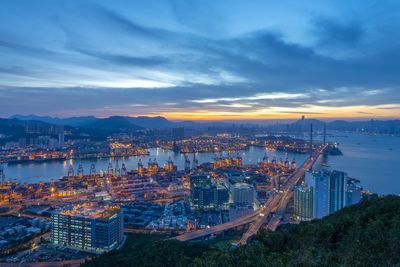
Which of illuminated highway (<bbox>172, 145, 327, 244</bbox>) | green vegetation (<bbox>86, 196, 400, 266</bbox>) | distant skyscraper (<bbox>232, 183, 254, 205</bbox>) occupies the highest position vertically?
green vegetation (<bbox>86, 196, 400, 266</bbox>)

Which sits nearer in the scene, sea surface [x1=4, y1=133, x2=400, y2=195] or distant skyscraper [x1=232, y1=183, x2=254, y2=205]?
distant skyscraper [x1=232, y1=183, x2=254, y2=205]

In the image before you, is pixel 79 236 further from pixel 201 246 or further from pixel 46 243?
pixel 201 246

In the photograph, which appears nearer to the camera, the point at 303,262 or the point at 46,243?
the point at 303,262

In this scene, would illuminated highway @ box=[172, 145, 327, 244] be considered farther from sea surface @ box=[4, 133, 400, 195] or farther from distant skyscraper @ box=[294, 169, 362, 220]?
sea surface @ box=[4, 133, 400, 195]

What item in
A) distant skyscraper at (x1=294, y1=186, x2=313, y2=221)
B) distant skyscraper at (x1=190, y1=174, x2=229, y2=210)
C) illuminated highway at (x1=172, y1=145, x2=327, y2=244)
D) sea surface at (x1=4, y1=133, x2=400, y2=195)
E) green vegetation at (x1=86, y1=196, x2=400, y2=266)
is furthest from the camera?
sea surface at (x1=4, y1=133, x2=400, y2=195)

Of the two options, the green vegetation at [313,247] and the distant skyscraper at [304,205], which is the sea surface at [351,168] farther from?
the green vegetation at [313,247]

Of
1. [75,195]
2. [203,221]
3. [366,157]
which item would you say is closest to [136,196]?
[75,195]

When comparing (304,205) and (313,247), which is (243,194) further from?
(313,247)

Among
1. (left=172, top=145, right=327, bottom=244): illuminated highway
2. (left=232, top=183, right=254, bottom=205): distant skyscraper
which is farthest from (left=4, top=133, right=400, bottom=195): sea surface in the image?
(left=232, top=183, right=254, bottom=205): distant skyscraper
